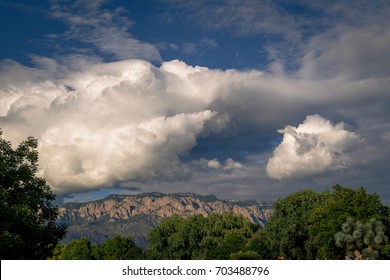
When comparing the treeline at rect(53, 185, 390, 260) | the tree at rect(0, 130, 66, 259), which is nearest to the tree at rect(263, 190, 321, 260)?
the treeline at rect(53, 185, 390, 260)

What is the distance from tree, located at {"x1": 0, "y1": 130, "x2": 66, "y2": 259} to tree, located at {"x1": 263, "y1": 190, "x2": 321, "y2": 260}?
67.6 m

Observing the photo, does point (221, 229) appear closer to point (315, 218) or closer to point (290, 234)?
point (290, 234)

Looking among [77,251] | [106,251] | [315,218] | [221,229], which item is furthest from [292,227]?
[77,251]

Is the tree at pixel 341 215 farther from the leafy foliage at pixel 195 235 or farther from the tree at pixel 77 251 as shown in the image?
the tree at pixel 77 251

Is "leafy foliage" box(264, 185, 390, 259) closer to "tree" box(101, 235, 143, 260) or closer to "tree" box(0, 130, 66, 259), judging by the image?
"tree" box(0, 130, 66, 259)

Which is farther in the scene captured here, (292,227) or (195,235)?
(195,235)

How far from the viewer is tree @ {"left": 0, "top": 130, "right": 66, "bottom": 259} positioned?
37.5 meters

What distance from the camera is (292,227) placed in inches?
4038

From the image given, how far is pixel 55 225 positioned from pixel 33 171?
19.9ft

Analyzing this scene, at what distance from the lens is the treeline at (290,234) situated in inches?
2899

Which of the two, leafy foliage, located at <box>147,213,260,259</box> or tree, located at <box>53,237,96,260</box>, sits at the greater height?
leafy foliage, located at <box>147,213,260,259</box>

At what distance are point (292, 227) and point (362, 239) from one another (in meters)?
30.2

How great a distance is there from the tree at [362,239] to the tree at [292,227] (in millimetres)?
27200
